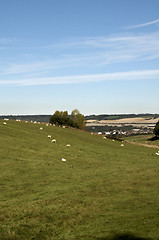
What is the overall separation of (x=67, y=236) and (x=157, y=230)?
529 cm

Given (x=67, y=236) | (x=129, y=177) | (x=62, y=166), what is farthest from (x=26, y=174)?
(x=67, y=236)

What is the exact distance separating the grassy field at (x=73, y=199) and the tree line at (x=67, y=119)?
90.9 m

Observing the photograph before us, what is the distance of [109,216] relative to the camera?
1925cm

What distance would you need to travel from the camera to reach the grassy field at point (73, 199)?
16859 mm

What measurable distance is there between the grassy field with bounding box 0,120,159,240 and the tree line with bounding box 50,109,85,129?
90.9m

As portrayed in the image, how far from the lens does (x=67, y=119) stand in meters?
143

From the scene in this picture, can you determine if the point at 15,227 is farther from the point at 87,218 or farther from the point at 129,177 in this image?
the point at 129,177

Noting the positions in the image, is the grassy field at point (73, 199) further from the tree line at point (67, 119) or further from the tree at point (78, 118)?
the tree at point (78, 118)

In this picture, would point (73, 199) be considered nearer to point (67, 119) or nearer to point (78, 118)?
point (67, 119)

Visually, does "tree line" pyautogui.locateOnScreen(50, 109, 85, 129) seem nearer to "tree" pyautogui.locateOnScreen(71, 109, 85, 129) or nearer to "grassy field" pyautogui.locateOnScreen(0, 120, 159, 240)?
"tree" pyautogui.locateOnScreen(71, 109, 85, 129)

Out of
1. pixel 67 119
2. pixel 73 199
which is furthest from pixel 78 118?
pixel 73 199

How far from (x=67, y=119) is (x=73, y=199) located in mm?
119576

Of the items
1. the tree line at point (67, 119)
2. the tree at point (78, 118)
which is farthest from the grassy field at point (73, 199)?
the tree at point (78, 118)

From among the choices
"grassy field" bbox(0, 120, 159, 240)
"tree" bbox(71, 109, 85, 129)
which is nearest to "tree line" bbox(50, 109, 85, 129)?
"tree" bbox(71, 109, 85, 129)
